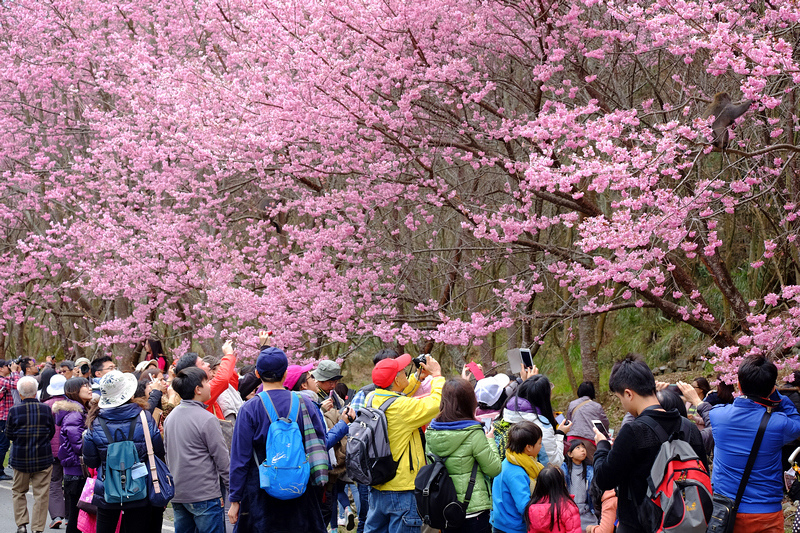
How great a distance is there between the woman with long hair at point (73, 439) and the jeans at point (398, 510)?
310 cm

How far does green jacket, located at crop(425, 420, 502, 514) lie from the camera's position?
13.8 ft

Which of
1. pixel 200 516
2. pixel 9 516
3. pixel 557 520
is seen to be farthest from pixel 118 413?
pixel 9 516

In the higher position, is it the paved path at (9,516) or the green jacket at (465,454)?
the green jacket at (465,454)

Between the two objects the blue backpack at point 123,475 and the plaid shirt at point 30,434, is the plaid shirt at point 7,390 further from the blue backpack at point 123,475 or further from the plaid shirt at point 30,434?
the blue backpack at point 123,475

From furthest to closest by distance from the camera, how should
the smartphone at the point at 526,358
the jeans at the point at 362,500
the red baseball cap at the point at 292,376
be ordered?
the jeans at the point at 362,500 < the smartphone at the point at 526,358 < the red baseball cap at the point at 292,376

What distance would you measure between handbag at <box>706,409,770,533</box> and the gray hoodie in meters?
3.21

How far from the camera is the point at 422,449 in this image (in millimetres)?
4801

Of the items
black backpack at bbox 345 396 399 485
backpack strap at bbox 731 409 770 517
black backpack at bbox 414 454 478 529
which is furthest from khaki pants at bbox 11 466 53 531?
backpack strap at bbox 731 409 770 517

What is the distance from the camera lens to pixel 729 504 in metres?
Answer: 3.90

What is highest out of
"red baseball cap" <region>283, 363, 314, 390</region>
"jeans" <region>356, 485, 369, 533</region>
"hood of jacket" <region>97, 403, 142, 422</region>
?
"red baseball cap" <region>283, 363, 314, 390</region>

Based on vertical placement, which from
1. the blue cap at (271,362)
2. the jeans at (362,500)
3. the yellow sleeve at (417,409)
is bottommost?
the jeans at (362,500)

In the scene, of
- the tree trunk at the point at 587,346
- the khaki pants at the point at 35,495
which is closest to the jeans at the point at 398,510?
the khaki pants at the point at 35,495

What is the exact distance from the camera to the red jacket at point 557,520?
4148 mm

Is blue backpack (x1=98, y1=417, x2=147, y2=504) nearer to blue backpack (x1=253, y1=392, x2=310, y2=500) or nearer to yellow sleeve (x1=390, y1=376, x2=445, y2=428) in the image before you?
blue backpack (x1=253, y1=392, x2=310, y2=500)
